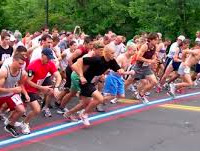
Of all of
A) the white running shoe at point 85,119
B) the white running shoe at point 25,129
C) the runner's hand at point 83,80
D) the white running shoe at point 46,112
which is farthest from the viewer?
the white running shoe at point 46,112

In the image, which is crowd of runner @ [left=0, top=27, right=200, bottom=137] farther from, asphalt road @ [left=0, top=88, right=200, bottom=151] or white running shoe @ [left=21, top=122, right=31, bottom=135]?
asphalt road @ [left=0, top=88, right=200, bottom=151]

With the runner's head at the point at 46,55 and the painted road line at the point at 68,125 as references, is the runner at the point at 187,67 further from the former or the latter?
the runner's head at the point at 46,55

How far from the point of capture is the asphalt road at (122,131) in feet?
24.4

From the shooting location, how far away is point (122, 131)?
8.53 metres

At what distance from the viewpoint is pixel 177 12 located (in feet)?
91.4

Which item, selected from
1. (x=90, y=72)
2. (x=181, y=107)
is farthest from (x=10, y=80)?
(x=181, y=107)

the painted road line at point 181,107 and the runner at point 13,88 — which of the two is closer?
the runner at point 13,88

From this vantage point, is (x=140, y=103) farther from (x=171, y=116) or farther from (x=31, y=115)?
(x=31, y=115)

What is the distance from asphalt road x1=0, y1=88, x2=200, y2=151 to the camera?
7.45 meters

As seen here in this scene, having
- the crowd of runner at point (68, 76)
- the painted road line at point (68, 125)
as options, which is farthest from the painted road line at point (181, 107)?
the crowd of runner at point (68, 76)

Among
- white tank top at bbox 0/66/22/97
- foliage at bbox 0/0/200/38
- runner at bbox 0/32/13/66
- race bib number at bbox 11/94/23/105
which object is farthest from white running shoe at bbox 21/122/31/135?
foliage at bbox 0/0/200/38

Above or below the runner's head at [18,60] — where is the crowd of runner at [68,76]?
below

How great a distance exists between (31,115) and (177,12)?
68.6 feet

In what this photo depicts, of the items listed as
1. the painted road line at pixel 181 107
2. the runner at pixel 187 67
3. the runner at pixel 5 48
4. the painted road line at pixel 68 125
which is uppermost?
the runner at pixel 5 48
